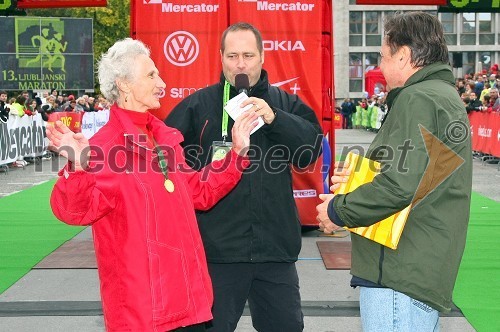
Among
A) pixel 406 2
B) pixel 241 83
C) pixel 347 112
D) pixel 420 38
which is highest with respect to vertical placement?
pixel 406 2

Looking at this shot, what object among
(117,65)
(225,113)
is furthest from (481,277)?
(117,65)

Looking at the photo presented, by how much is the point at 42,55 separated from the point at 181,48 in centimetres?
2634

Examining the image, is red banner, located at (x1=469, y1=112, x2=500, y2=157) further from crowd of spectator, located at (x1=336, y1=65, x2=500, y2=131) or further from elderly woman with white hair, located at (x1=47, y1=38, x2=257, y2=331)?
elderly woman with white hair, located at (x1=47, y1=38, x2=257, y2=331)

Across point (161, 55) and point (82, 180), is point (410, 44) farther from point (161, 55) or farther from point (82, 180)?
point (161, 55)

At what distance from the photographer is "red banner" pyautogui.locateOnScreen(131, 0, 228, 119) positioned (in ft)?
32.3

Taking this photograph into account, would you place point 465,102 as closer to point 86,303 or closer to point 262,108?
point 86,303

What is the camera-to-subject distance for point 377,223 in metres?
3.33

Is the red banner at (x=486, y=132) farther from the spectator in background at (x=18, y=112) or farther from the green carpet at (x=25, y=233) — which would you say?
the spectator in background at (x=18, y=112)

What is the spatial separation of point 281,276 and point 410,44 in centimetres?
155

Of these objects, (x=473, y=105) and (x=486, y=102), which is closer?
(x=486, y=102)

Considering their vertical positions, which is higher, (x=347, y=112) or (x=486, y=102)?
(x=486, y=102)

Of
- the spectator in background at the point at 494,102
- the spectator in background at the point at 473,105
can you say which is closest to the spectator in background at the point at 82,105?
the spectator in background at the point at 473,105

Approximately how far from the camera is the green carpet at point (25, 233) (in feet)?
29.3

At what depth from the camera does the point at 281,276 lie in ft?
14.3
